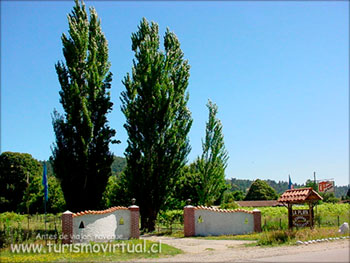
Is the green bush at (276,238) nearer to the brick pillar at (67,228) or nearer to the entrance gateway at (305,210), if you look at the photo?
the entrance gateway at (305,210)

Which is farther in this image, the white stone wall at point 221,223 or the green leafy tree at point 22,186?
the green leafy tree at point 22,186

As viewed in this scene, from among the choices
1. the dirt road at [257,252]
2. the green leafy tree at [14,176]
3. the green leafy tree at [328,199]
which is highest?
the green leafy tree at [14,176]

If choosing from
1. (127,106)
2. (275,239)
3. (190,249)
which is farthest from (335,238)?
(127,106)

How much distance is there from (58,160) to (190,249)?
10561 millimetres

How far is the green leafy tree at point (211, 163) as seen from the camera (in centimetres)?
3362

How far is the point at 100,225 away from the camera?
19109mm

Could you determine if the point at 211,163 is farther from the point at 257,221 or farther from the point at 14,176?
the point at 14,176

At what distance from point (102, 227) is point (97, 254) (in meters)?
4.23

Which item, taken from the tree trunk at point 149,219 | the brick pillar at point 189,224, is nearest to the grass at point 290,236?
the brick pillar at point 189,224

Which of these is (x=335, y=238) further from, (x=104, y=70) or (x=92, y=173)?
(x=104, y=70)

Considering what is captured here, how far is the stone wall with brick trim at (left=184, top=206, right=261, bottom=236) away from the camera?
22250 mm

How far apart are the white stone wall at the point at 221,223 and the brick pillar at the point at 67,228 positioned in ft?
24.2
